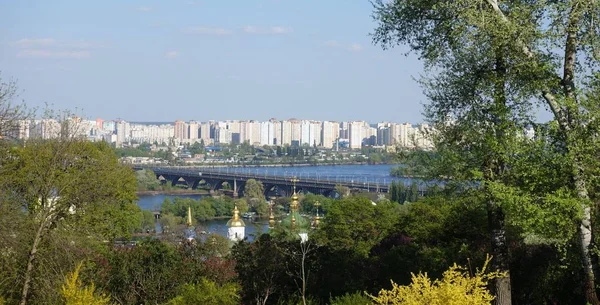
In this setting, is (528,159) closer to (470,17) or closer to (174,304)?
(470,17)

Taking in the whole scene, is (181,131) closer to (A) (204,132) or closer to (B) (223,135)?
(A) (204,132)

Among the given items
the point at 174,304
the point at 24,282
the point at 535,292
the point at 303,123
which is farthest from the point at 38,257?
the point at 303,123

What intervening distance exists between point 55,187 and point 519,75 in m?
3.89

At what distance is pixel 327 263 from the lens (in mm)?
7746

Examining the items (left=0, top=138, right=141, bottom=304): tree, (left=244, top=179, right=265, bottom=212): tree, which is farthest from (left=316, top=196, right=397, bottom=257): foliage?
(left=244, top=179, right=265, bottom=212): tree

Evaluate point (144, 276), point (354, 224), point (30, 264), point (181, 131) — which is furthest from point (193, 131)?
point (30, 264)

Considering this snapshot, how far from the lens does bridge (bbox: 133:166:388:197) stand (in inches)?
1523

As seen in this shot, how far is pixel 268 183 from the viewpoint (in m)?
40.9

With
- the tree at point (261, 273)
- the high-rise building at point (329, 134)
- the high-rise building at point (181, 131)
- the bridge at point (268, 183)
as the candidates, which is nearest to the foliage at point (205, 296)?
the tree at point (261, 273)

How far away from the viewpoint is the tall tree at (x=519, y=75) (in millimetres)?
3895

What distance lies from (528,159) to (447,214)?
19.0 ft

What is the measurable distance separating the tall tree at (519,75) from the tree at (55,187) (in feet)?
10.4

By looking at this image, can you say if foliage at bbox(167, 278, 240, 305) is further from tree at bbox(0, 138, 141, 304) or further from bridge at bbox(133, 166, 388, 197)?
bridge at bbox(133, 166, 388, 197)

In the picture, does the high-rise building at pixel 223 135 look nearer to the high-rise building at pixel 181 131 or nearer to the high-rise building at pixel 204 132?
the high-rise building at pixel 204 132
